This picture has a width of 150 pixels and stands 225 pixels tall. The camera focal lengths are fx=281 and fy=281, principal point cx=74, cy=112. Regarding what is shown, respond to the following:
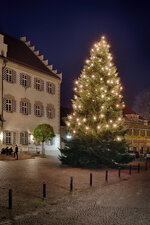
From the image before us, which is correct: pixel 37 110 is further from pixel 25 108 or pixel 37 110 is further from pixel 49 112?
pixel 49 112

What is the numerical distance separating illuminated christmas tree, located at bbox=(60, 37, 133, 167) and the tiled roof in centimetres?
1338

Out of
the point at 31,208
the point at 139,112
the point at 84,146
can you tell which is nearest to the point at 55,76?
the point at 84,146

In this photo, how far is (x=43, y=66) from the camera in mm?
39625

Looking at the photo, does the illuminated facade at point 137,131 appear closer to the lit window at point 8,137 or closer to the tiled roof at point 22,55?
the tiled roof at point 22,55

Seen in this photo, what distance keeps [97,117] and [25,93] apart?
14.8m

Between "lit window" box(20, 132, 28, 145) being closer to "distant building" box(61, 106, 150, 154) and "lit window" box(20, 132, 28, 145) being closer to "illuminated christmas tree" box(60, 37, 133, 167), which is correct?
"illuminated christmas tree" box(60, 37, 133, 167)

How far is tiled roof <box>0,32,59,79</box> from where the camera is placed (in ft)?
115

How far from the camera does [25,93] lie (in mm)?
35000

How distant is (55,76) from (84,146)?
19593 millimetres

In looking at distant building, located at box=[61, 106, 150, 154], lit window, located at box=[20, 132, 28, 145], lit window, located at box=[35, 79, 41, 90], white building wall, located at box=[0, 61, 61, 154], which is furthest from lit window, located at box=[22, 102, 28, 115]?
distant building, located at box=[61, 106, 150, 154]

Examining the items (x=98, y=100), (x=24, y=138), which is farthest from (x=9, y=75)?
(x=98, y=100)

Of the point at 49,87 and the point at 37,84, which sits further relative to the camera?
the point at 49,87

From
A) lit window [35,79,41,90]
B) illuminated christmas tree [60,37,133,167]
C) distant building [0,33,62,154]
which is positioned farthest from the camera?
lit window [35,79,41,90]

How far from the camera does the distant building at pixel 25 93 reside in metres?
32.3
